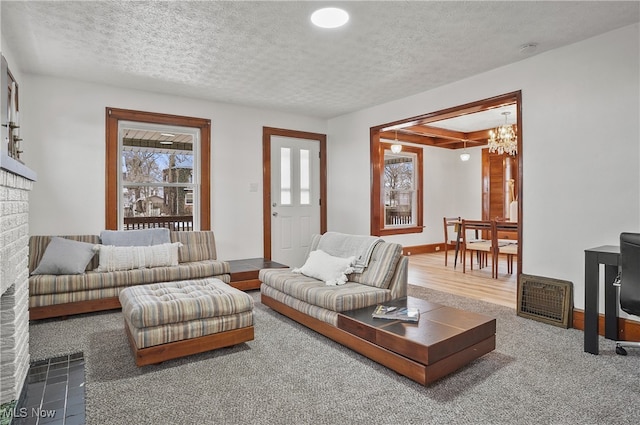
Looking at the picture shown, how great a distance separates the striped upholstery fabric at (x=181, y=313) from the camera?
2441mm

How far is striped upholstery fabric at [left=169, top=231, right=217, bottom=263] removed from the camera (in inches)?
179

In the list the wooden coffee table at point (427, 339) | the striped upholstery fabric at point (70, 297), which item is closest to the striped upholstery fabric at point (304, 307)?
the wooden coffee table at point (427, 339)

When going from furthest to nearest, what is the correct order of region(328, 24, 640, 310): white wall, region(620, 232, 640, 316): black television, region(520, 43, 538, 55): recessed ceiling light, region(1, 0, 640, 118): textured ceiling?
region(520, 43, 538, 55): recessed ceiling light → region(328, 24, 640, 310): white wall → region(1, 0, 640, 118): textured ceiling → region(620, 232, 640, 316): black television

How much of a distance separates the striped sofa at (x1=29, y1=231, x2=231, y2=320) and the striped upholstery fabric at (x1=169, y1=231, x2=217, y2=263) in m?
0.01

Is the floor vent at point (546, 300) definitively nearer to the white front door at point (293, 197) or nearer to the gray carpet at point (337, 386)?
the gray carpet at point (337, 386)

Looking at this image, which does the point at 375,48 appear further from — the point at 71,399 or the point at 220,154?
the point at 71,399

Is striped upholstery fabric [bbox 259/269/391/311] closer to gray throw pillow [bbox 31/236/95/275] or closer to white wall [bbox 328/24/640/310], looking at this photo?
Result: white wall [bbox 328/24/640/310]

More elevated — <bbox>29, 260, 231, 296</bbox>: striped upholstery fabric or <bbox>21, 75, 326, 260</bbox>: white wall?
<bbox>21, 75, 326, 260</bbox>: white wall

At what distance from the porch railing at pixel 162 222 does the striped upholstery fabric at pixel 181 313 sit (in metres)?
2.16

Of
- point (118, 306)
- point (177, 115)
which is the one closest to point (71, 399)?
point (118, 306)

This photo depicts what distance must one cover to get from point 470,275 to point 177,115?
480cm

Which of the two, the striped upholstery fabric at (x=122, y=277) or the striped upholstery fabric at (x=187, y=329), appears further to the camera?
the striped upholstery fabric at (x=122, y=277)

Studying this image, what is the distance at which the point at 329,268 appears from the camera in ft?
11.3

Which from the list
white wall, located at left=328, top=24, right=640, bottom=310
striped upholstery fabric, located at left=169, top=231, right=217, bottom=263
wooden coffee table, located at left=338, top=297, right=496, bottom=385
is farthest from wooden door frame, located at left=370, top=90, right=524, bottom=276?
striped upholstery fabric, located at left=169, top=231, right=217, bottom=263
